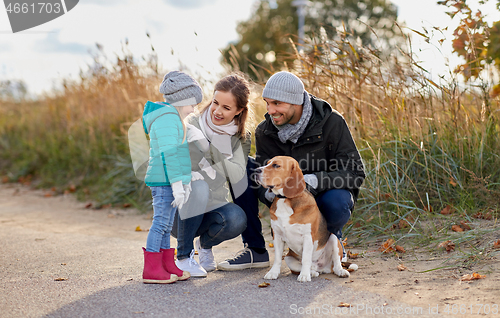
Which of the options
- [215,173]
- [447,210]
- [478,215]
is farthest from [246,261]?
[478,215]

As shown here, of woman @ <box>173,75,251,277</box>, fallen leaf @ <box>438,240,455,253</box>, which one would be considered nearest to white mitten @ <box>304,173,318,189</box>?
woman @ <box>173,75,251,277</box>

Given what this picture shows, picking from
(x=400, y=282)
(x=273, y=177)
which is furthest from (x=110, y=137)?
(x=400, y=282)

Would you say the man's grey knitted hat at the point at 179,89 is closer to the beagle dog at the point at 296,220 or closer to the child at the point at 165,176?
the child at the point at 165,176

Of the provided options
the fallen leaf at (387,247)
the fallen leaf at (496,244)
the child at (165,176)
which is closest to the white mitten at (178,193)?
the child at (165,176)

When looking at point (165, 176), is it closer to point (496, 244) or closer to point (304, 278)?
point (304, 278)

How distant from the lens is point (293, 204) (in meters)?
3.25

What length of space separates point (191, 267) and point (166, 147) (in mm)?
1034

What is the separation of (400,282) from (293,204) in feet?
3.18

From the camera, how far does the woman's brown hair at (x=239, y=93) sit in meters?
3.58

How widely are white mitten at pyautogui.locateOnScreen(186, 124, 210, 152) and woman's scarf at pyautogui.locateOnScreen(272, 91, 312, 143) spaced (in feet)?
2.18

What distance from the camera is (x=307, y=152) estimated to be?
370cm

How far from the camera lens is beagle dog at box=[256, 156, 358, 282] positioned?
3.20 meters

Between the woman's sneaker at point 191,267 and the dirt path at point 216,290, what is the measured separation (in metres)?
0.07

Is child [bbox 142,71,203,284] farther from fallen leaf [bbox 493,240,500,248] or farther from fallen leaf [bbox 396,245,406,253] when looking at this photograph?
fallen leaf [bbox 493,240,500,248]
